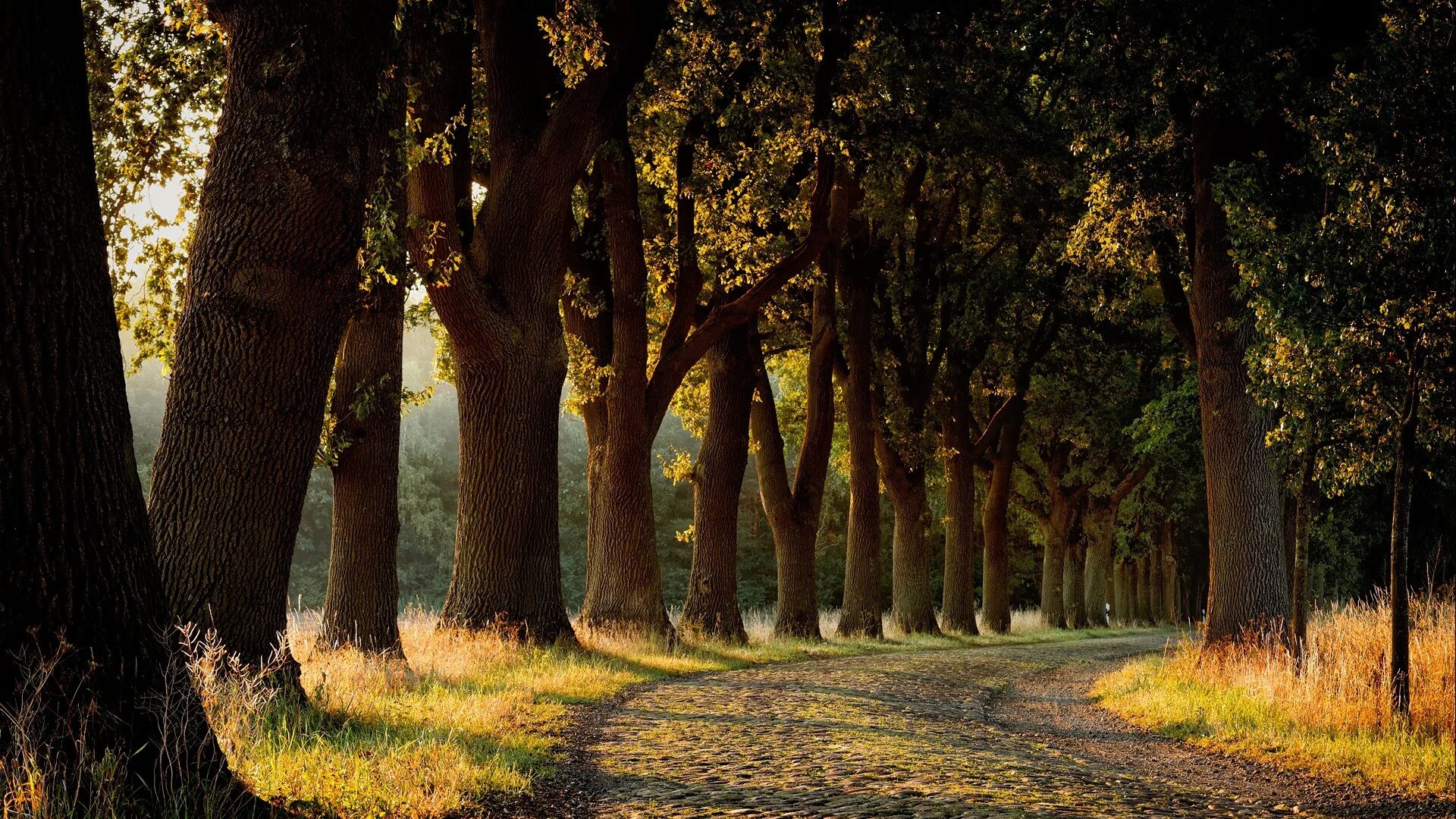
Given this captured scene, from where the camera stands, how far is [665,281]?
18125 millimetres

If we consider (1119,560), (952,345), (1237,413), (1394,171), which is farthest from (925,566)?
(1119,560)

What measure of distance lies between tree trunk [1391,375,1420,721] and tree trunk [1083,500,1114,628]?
97.9ft

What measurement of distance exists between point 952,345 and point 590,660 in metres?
16.5

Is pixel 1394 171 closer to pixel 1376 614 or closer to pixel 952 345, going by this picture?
pixel 1376 614

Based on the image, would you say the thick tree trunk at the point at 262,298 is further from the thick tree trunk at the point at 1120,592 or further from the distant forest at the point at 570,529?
the thick tree trunk at the point at 1120,592

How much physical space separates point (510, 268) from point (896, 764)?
322 inches

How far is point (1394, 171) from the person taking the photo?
8461mm

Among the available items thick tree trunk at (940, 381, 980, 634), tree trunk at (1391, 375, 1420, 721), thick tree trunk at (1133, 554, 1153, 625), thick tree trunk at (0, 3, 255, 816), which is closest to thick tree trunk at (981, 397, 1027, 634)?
thick tree trunk at (940, 381, 980, 634)

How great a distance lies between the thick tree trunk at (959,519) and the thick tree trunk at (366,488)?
58.6 feet

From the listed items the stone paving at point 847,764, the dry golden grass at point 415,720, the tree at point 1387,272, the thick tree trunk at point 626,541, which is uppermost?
the tree at point 1387,272

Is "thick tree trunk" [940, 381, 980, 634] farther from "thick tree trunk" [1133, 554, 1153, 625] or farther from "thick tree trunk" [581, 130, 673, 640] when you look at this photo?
"thick tree trunk" [1133, 554, 1153, 625]

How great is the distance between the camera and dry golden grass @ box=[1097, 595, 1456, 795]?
7504mm

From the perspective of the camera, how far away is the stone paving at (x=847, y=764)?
5891 millimetres

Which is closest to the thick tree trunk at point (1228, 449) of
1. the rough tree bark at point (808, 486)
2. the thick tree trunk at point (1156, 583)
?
the rough tree bark at point (808, 486)
